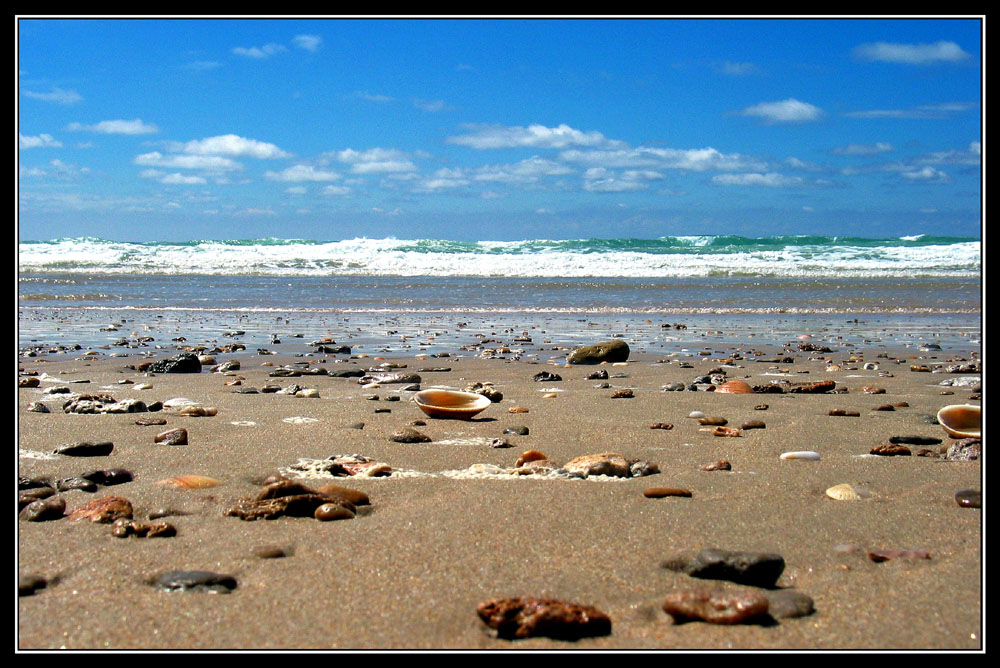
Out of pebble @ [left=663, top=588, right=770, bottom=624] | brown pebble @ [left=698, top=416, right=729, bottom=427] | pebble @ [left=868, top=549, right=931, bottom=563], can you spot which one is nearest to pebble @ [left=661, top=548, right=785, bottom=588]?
pebble @ [left=663, top=588, right=770, bottom=624]

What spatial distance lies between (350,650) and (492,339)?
8.05m

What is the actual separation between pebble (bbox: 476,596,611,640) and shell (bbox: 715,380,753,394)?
3.95 metres

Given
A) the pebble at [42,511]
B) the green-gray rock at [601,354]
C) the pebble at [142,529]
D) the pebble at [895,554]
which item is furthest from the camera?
the green-gray rock at [601,354]

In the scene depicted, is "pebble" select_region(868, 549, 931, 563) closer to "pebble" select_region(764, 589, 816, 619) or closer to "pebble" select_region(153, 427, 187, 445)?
"pebble" select_region(764, 589, 816, 619)

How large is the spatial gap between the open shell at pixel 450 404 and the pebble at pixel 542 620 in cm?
255

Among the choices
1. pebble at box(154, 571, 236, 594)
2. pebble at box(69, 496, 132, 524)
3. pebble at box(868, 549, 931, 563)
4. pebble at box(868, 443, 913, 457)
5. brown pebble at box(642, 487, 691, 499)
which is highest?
pebble at box(69, 496, 132, 524)

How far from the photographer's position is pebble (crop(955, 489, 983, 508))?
2.75 m

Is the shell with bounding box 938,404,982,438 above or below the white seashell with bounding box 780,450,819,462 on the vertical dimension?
above

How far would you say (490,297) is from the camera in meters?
17.4

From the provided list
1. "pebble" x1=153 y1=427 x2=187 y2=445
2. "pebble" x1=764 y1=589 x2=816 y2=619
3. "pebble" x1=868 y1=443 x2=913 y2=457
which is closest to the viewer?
"pebble" x1=764 y1=589 x2=816 y2=619

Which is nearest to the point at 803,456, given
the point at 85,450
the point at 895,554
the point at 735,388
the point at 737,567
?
the point at 895,554

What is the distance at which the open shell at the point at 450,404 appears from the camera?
442 centimetres

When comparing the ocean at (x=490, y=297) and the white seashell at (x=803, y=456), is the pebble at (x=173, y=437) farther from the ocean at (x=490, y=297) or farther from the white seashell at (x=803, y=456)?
the ocean at (x=490, y=297)

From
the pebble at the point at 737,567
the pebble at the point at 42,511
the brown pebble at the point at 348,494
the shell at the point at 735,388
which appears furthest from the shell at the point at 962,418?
the pebble at the point at 42,511
